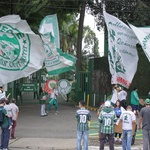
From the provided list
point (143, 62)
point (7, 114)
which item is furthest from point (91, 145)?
point (143, 62)

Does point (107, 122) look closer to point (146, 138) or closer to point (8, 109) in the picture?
point (146, 138)

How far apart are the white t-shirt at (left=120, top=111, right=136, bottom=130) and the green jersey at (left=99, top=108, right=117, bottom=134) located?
417 mm

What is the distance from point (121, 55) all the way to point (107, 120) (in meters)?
3.92

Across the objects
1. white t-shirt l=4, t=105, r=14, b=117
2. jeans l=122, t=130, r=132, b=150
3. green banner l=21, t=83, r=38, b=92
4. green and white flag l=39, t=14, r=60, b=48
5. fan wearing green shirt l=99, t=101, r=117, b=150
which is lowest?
jeans l=122, t=130, r=132, b=150

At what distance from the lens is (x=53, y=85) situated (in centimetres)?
2164

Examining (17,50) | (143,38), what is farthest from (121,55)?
(17,50)

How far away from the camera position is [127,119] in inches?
422

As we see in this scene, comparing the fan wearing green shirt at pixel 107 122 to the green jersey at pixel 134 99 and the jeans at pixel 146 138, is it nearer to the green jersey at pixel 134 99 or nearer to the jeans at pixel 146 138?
the jeans at pixel 146 138

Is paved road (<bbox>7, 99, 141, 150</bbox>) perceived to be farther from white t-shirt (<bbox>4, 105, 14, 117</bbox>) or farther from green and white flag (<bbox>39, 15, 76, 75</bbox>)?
green and white flag (<bbox>39, 15, 76, 75</bbox>)

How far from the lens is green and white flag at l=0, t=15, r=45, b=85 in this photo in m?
13.2

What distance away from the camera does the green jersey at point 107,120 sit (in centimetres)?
1036

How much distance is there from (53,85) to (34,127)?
18.8 ft

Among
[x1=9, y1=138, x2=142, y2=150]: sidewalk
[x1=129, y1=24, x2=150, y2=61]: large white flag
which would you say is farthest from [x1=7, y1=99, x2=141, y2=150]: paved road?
[x1=129, y1=24, x2=150, y2=61]: large white flag

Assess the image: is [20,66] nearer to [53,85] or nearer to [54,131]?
[54,131]
